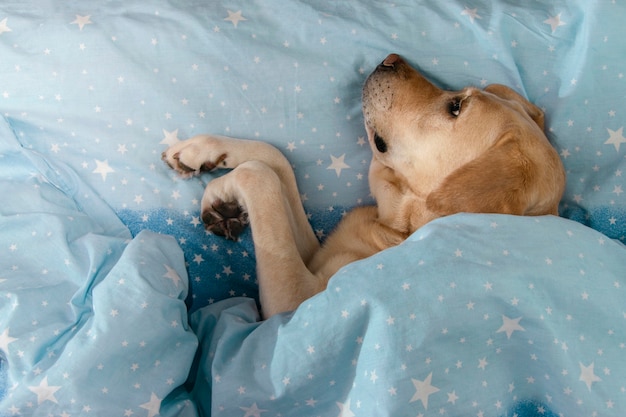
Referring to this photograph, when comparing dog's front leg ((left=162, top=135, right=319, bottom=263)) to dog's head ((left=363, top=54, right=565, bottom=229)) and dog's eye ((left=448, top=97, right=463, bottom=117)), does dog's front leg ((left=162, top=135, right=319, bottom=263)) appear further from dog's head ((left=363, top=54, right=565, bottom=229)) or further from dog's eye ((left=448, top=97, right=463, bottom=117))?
dog's eye ((left=448, top=97, right=463, bottom=117))

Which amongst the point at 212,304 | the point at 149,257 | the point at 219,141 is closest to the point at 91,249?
the point at 149,257

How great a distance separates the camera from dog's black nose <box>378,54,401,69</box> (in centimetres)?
219

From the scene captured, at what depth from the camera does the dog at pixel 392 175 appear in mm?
1965

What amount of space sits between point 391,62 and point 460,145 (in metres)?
0.43

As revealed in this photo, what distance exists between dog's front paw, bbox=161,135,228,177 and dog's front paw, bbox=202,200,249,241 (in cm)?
16

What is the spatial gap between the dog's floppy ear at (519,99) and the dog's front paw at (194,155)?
1.12 metres

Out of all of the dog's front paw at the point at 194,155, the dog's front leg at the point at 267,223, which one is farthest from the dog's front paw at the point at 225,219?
the dog's front paw at the point at 194,155

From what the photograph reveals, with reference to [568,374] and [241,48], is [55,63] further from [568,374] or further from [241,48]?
[568,374]

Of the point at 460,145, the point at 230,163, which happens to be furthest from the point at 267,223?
the point at 460,145

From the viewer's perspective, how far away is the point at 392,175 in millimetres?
2285

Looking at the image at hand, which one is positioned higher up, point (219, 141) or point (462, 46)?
point (462, 46)

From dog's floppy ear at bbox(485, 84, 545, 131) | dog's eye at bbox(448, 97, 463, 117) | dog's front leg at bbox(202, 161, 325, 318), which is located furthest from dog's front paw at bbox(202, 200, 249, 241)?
dog's floppy ear at bbox(485, 84, 545, 131)

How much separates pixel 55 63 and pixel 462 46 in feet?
5.45

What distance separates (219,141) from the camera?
7.29 feet
